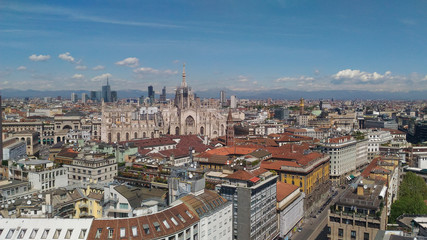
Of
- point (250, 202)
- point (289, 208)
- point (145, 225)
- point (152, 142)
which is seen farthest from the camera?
point (152, 142)

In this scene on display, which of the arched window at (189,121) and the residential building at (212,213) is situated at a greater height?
the arched window at (189,121)

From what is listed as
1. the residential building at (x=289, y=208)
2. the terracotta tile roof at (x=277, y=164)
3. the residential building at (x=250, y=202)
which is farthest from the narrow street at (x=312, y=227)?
the terracotta tile roof at (x=277, y=164)

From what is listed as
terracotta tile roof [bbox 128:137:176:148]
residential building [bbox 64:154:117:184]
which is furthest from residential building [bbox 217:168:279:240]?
terracotta tile roof [bbox 128:137:176:148]

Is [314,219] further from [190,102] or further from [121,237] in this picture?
[190,102]

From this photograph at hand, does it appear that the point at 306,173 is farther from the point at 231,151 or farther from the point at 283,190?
the point at 231,151

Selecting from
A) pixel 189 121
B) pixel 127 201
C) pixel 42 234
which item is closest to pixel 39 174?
pixel 127 201

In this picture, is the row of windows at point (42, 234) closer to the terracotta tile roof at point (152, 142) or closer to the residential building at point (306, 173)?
the residential building at point (306, 173)

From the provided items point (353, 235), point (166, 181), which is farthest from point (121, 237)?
point (353, 235)

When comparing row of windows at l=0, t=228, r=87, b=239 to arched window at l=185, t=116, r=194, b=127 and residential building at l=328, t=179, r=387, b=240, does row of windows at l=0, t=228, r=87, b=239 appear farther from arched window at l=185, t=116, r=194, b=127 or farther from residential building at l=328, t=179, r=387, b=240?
arched window at l=185, t=116, r=194, b=127
